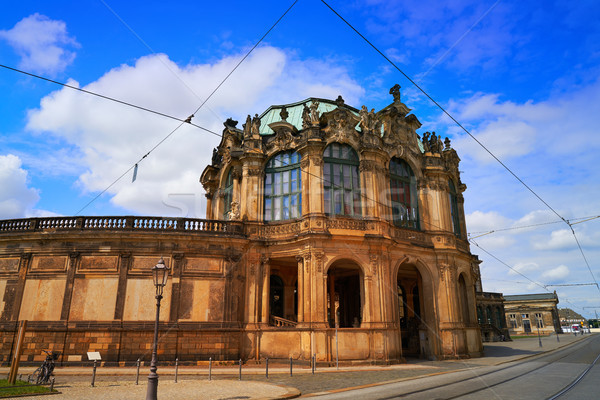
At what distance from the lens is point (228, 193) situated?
30.7 metres

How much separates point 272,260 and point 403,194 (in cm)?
1034

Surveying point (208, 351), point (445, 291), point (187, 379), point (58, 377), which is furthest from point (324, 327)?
point (58, 377)

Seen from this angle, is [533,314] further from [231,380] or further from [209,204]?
[231,380]

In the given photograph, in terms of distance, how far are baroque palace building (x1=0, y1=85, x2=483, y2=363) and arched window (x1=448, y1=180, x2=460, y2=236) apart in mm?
2465

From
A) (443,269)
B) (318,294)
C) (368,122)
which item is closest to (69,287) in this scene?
(318,294)

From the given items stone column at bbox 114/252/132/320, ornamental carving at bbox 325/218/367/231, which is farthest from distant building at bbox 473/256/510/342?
stone column at bbox 114/252/132/320

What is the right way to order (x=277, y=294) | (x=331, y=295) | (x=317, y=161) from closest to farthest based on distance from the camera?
(x=317, y=161) → (x=331, y=295) → (x=277, y=294)

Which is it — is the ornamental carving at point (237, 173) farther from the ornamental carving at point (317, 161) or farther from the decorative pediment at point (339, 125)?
the decorative pediment at point (339, 125)

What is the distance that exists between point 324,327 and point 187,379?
819 cm

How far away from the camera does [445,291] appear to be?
28000 mm

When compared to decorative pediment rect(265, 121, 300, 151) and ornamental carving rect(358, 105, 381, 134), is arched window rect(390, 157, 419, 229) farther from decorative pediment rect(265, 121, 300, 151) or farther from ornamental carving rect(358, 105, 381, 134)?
decorative pediment rect(265, 121, 300, 151)

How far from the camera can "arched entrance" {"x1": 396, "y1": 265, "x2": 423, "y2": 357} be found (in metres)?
30.1

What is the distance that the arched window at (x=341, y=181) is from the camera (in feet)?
85.0

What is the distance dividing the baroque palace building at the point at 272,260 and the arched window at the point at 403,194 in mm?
106
